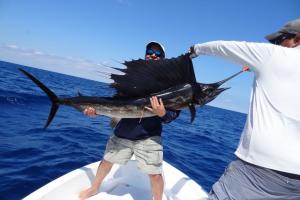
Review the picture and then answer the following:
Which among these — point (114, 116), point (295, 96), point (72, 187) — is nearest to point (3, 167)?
point (72, 187)

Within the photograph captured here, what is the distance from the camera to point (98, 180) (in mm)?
2781

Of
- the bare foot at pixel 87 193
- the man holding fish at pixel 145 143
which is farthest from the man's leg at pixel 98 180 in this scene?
the man holding fish at pixel 145 143

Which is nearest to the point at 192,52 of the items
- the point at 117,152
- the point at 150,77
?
the point at 150,77

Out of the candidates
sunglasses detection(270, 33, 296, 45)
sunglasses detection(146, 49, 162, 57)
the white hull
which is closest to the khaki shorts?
the white hull

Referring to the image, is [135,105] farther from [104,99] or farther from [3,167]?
[3,167]

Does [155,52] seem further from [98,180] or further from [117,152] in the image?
[98,180]

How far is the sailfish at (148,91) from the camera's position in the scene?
223 cm

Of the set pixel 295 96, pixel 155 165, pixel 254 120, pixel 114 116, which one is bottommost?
pixel 155 165

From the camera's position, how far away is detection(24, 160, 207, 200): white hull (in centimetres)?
269

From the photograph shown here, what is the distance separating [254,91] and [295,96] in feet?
0.80

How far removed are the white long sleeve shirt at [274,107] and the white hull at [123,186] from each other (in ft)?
5.39

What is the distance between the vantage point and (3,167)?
370 cm

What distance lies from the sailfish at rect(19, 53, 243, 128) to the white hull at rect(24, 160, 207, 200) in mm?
742

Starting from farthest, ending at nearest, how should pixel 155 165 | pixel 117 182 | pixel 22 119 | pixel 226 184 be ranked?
pixel 22 119 → pixel 117 182 → pixel 155 165 → pixel 226 184
